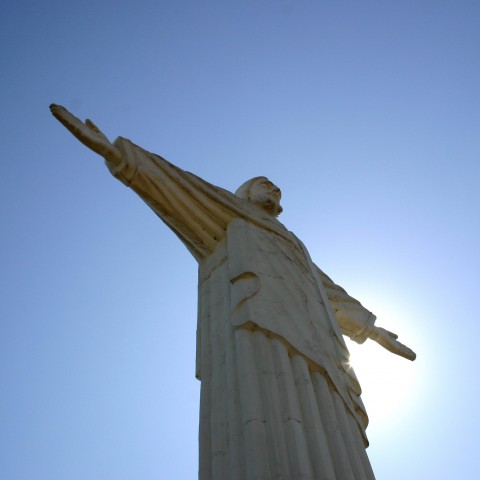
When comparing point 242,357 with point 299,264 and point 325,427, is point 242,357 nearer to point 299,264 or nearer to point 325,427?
point 325,427

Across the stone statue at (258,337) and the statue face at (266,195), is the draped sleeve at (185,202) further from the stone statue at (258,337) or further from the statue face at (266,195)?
the statue face at (266,195)

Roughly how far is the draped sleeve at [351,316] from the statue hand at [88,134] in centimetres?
337

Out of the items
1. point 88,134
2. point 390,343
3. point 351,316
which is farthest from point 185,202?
point 390,343

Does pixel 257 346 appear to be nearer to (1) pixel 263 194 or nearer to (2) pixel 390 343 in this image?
(2) pixel 390 343

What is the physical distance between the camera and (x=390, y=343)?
7.63m

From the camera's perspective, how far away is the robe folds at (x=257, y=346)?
13.3ft

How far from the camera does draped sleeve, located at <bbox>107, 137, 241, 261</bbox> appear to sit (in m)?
6.56

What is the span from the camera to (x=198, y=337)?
5.90m

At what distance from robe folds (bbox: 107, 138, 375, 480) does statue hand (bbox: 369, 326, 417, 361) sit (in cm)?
148

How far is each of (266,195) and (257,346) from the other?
143 inches

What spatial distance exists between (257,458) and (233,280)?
2.01 metres

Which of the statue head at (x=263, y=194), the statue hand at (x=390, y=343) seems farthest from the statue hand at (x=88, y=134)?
the statue hand at (x=390, y=343)

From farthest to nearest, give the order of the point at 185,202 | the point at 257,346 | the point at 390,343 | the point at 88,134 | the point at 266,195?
the point at 266,195 → the point at 390,343 → the point at 185,202 → the point at 88,134 → the point at 257,346

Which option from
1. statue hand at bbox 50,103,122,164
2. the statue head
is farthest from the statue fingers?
the statue head
